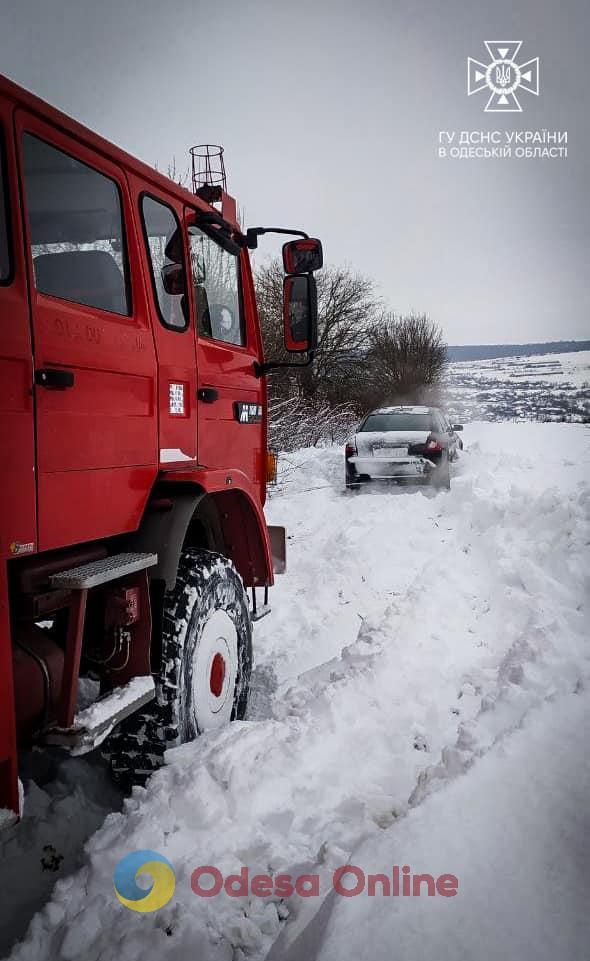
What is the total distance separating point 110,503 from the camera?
274 centimetres

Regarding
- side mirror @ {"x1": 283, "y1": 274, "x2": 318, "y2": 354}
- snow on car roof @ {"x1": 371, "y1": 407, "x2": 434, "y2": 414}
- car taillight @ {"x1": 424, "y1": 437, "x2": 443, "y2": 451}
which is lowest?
car taillight @ {"x1": 424, "y1": 437, "x2": 443, "y2": 451}

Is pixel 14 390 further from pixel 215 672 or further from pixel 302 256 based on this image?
pixel 302 256

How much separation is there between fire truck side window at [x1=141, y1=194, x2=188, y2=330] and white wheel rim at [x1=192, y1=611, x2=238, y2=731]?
1.51 m

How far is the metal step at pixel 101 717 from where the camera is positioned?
7.62ft

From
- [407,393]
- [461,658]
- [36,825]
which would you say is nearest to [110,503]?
[36,825]

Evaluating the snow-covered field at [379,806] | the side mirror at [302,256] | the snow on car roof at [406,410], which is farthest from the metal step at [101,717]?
the snow on car roof at [406,410]

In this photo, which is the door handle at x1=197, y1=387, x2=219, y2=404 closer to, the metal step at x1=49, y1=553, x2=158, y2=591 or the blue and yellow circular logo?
the metal step at x1=49, y1=553, x2=158, y2=591

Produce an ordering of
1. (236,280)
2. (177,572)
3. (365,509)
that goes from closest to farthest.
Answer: (177,572) < (236,280) < (365,509)

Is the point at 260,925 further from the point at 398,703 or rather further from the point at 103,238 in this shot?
the point at 103,238

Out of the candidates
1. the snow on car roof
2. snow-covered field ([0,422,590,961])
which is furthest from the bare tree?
snow-covered field ([0,422,590,961])

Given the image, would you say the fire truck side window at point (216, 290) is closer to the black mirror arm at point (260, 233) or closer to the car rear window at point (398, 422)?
the black mirror arm at point (260, 233)

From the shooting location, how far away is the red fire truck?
2271 millimetres

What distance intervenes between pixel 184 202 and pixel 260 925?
325 centimetres

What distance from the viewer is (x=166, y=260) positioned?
328 centimetres
